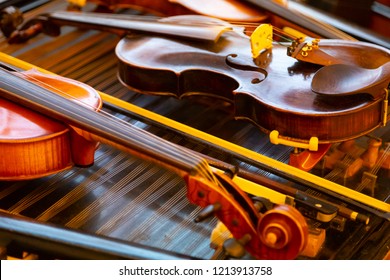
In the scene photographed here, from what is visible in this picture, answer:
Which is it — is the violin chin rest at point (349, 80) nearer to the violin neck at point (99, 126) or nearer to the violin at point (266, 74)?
the violin at point (266, 74)

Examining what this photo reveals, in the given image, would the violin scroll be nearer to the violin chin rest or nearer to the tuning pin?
the tuning pin

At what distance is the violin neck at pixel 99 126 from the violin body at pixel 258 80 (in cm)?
33

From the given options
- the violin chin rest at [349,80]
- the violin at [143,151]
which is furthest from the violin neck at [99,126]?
the violin chin rest at [349,80]

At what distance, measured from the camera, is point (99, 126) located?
1.86 m

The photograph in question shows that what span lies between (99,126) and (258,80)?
1.57 feet

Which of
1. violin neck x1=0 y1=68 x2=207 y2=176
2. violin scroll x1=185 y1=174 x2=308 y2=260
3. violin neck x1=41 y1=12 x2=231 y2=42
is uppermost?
violin neck x1=41 y1=12 x2=231 y2=42

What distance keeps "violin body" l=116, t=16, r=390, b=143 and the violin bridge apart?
0.02 metres

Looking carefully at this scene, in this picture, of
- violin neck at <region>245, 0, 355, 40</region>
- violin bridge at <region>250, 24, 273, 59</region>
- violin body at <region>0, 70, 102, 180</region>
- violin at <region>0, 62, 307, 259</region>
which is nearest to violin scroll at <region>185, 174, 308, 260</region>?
violin at <region>0, 62, 307, 259</region>

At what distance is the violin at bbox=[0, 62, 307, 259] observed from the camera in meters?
1.62

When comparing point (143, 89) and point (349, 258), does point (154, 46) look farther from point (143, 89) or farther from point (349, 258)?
point (349, 258)

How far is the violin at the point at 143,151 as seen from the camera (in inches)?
63.7

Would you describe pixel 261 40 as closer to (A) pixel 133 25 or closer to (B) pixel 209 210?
(A) pixel 133 25

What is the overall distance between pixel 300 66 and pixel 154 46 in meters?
0.44

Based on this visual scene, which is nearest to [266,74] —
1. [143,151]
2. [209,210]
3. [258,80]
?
[258,80]
